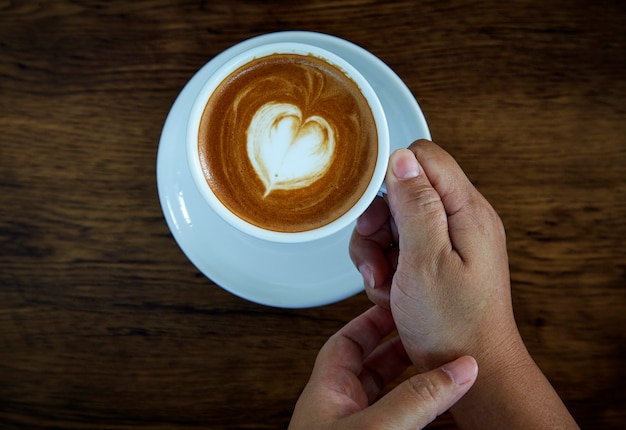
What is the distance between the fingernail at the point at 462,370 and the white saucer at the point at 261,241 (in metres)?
0.29

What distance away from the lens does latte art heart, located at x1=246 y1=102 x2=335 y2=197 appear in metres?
1.01

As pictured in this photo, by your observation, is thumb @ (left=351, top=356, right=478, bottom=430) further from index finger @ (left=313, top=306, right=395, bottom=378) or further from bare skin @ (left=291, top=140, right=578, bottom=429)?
index finger @ (left=313, top=306, right=395, bottom=378)

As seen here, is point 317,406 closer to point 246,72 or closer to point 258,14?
point 246,72

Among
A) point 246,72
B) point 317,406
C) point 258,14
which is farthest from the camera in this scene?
point 258,14

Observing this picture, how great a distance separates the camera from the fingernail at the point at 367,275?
3.44 ft

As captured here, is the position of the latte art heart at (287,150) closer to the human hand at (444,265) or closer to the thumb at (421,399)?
the human hand at (444,265)

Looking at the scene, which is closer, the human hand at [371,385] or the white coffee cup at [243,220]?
the human hand at [371,385]

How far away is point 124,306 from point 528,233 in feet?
2.89

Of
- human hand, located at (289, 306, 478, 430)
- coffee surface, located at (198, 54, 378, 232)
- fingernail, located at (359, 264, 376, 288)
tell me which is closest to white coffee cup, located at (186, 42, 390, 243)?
coffee surface, located at (198, 54, 378, 232)

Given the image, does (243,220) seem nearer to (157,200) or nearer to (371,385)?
(157,200)

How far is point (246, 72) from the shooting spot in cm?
102

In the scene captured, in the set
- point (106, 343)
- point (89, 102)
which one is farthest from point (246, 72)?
point (106, 343)

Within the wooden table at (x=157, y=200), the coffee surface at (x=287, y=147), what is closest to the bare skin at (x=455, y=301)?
the coffee surface at (x=287, y=147)

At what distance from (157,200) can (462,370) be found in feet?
2.32
